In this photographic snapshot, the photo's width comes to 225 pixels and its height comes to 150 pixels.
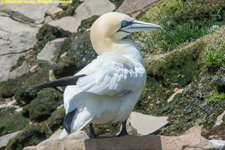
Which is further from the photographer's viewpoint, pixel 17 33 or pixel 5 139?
pixel 17 33

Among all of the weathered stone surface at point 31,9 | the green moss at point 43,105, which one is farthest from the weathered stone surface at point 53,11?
the green moss at point 43,105

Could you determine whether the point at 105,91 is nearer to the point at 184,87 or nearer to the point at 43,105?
the point at 184,87

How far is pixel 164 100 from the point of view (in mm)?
7027

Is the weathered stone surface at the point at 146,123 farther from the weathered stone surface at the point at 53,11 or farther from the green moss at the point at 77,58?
the weathered stone surface at the point at 53,11

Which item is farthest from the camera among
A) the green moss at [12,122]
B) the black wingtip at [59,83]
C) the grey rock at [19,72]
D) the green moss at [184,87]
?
the grey rock at [19,72]

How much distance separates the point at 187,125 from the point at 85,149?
2407 millimetres

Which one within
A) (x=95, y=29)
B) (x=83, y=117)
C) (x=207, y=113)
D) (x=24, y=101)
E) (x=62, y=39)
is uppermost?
(x=95, y=29)

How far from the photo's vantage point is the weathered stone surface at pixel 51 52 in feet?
42.3

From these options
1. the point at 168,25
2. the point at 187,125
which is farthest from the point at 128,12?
the point at 187,125

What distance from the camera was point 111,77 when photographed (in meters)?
4.19

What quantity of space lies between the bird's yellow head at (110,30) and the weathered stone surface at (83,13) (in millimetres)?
8251

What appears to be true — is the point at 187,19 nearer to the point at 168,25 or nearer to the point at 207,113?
the point at 168,25

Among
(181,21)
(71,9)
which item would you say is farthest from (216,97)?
(71,9)

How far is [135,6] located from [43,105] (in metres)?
4.10
